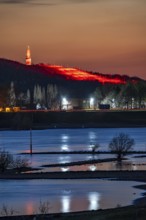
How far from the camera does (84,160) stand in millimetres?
46438

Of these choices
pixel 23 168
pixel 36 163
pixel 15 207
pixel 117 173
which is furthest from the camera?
pixel 36 163

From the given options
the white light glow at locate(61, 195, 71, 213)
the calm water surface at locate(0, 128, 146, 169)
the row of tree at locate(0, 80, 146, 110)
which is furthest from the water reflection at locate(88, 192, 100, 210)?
the row of tree at locate(0, 80, 146, 110)

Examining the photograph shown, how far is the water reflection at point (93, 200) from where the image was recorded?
2471 cm

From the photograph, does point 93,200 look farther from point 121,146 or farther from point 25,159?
point 121,146

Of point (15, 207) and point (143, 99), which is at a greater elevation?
point (143, 99)

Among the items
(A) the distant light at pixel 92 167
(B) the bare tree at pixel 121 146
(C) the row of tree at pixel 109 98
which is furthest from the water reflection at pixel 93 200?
(C) the row of tree at pixel 109 98

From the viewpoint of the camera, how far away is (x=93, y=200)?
87.1ft

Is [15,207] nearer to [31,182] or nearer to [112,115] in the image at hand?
[31,182]

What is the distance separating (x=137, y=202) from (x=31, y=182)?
8.15 m

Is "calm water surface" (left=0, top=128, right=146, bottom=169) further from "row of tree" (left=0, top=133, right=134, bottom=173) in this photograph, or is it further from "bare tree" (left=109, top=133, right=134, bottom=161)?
"bare tree" (left=109, top=133, right=134, bottom=161)

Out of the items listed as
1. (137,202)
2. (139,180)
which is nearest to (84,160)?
(139,180)

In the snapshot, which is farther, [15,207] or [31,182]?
[31,182]

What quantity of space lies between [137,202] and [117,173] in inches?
404

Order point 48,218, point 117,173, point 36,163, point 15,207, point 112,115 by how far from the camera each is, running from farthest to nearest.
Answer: point 112,115
point 36,163
point 117,173
point 15,207
point 48,218
